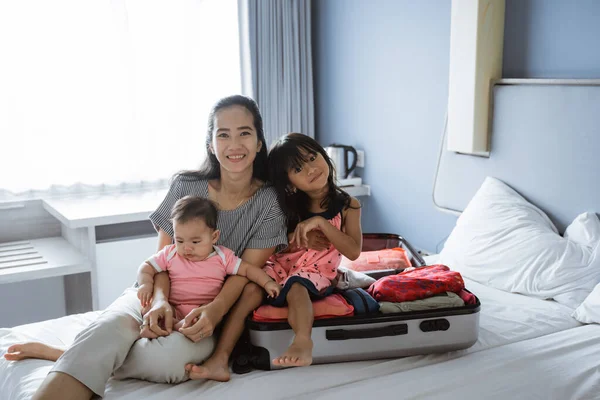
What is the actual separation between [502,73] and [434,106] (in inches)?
16.0

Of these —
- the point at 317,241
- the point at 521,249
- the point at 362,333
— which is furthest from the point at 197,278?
the point at 521,249

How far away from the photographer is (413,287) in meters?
1.71

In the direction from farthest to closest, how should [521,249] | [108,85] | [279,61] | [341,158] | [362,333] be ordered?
[279,61], [341,158], [108,85], [521,249], [362,333]

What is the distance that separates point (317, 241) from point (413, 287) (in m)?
0.35

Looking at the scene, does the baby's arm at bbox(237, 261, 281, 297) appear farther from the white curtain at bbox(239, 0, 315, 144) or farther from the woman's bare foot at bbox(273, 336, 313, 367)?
the white curtain at bbox(239, 0, 315, 144)

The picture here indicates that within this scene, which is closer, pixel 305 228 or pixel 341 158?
pixel 305 228

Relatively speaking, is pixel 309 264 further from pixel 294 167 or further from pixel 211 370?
pixel 211 370

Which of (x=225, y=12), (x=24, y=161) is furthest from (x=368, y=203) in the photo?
(x=24, y=161)

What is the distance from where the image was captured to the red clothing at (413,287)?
5.57 ft

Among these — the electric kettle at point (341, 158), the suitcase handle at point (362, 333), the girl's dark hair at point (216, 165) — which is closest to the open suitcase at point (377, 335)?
the suitcase handle at point (362, 333)

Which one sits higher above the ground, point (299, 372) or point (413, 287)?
point (413, 287)

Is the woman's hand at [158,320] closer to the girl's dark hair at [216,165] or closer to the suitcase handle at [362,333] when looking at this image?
the suitcase handle at [362,333]

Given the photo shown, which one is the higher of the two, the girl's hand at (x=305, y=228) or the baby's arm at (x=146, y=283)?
the girl's hand at (x=305, y=228)

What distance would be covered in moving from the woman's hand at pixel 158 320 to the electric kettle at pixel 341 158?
1.82 metres
